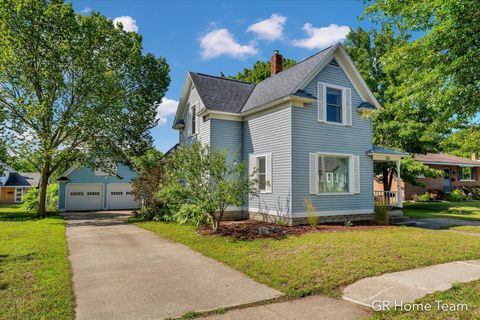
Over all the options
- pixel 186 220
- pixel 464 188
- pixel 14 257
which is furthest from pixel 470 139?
pixel 464 188

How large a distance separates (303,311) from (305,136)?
916 centimetres

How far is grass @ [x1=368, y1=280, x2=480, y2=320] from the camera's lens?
413 cm

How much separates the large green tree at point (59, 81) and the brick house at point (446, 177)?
81.7 ft

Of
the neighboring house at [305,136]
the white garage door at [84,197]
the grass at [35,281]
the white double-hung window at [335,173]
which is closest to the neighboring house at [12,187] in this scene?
the white garage door at [84,197]

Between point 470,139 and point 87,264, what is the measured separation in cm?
1615

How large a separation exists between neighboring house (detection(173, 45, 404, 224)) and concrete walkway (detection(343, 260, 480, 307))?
625cm

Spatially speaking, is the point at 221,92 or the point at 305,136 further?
the point at 221,92

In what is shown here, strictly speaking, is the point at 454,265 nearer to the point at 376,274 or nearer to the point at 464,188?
the point at 376,274

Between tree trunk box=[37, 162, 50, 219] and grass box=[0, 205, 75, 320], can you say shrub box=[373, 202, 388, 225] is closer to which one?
grass box=[0, 205, 75, 320]

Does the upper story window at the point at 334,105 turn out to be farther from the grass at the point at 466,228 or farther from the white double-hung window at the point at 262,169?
the grass at the point at 466,228

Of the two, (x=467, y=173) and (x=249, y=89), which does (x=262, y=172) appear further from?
(x=467, y=173)

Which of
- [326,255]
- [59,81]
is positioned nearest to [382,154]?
[326,255]

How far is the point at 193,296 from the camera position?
4.99 meters

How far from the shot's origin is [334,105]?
13.9 m
